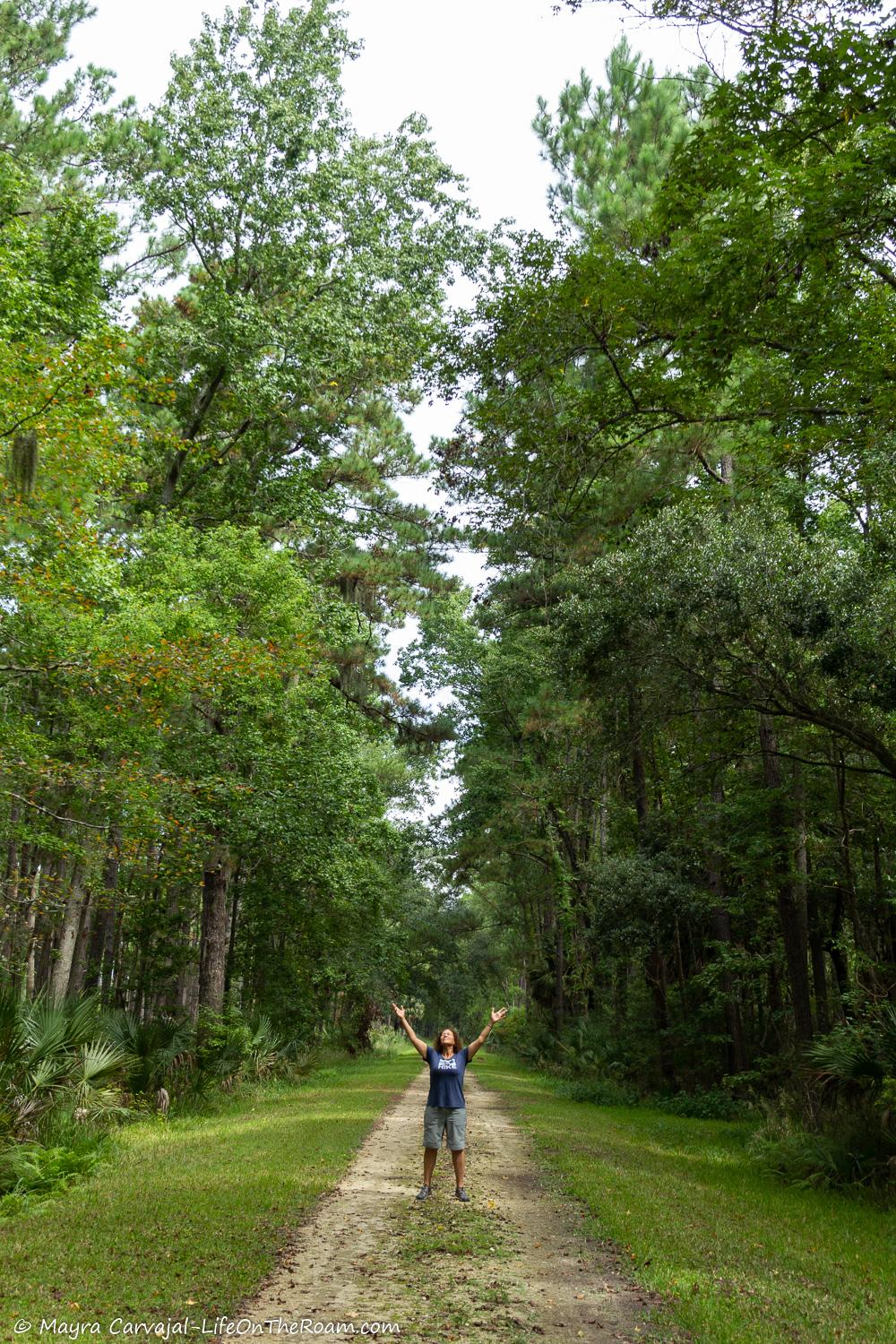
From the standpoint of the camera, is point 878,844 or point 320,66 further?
point 320,66

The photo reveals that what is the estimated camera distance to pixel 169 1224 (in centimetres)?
753

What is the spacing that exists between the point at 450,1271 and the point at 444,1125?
9.69 feet

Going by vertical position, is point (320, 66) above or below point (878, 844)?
above

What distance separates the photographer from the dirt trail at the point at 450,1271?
5.55m

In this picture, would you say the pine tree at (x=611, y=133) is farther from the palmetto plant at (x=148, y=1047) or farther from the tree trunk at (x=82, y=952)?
the tree trunk at (x=82, y=952)

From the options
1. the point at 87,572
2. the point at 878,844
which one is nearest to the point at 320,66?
the point at 87,572

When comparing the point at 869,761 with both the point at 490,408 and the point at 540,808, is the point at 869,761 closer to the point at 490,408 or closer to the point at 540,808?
the point at 490,408

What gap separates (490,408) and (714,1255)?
855cm

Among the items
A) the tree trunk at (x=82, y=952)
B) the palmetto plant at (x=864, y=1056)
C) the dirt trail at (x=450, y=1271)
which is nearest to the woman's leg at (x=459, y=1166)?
the dirt trail at (x=450, y=1271)

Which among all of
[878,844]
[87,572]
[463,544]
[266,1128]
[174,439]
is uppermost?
[463,544]

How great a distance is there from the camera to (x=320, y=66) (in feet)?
76.6

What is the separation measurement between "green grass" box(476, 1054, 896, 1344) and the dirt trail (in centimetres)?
37

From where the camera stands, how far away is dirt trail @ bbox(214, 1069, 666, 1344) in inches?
219

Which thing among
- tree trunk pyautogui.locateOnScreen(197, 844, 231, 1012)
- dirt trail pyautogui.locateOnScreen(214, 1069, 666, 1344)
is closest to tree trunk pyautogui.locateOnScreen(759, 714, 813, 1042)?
dirt trail pyautogui.locateOnScreen(214, 1069, 666, 1344)
